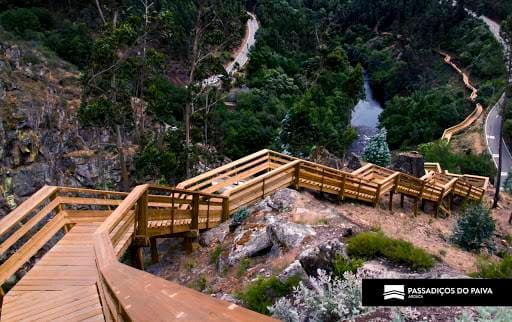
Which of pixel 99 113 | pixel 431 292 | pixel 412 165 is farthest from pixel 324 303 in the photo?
pixel 412 165

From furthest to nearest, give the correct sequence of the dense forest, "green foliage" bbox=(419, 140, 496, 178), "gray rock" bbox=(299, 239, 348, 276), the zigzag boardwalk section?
"green foliage" bbox=(419, 140, 496, 178)
the dense forest
"gray rock" bbox=(299, 239, 348, 276)
the zigzag boardwalk section

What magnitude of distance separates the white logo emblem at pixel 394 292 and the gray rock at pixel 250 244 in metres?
3.75

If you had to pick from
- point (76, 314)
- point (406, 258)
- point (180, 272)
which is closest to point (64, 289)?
point (76, 314)

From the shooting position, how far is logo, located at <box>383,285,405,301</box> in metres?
4.80

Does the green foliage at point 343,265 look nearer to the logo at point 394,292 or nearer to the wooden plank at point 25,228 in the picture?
the logo at point 394,292

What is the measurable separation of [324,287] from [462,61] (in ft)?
236

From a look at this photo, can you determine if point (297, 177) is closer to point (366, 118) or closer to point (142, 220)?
point (142, 220)

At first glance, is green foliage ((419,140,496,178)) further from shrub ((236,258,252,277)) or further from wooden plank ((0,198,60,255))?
wooden plank ((0,198,60,255))

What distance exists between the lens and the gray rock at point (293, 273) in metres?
6.53

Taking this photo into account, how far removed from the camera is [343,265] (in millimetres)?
6449

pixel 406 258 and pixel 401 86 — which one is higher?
pixel 401 86

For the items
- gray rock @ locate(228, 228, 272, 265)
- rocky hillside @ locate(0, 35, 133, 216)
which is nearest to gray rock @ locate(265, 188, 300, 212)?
gray rock @ locate(228, 228, 272, 265)

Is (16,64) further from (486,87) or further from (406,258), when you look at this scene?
(486,87)

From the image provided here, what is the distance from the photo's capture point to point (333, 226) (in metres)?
8.84
